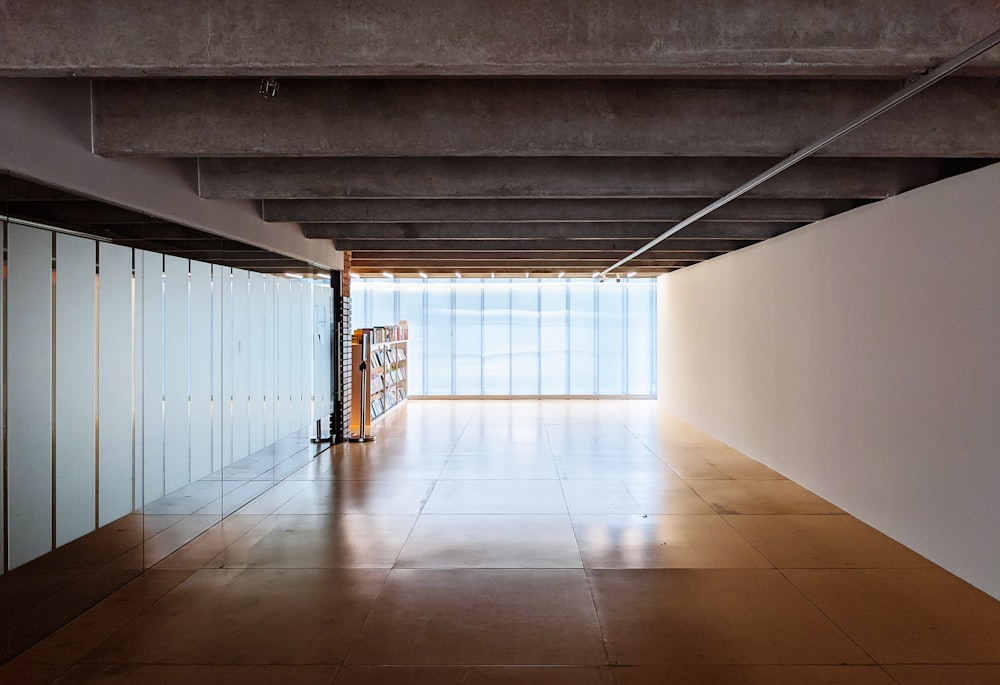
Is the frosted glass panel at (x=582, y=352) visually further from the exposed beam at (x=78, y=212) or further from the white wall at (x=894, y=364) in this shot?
the exposed beam at (x=78, y=212)

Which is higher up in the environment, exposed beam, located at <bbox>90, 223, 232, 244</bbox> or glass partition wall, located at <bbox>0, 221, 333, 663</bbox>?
exposed beam, located at <bbox>90, 223, 232, 244</bbox>

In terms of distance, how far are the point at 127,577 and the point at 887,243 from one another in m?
7.01

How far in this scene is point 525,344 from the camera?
19.1 m

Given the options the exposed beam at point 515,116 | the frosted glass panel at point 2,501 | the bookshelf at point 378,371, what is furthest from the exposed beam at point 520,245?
the frosted glass panel at point 2,501

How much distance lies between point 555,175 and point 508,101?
1.52 m

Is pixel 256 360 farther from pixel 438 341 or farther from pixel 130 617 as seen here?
pixel 438 341

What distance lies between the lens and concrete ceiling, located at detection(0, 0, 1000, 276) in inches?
126

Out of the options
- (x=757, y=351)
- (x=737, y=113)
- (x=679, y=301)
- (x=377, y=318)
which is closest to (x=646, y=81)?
(x=737, y=113)

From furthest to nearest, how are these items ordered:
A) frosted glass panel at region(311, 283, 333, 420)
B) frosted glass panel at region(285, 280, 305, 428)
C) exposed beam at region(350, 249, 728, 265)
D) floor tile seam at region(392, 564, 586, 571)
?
exposed beam at region(350, 249, 728, 265) → frosted glass panel at region(311, 283, 333, 420) → frosted glass panel at region(285, 280, 305, 428) → floor tile seam at region(392, 564, 586, 571)

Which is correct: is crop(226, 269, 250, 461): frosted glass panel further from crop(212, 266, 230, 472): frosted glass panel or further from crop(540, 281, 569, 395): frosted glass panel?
crop(540, 281, 569, 395): frosted glass panel

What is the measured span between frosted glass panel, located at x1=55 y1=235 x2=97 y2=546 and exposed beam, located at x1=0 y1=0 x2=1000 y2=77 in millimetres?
1511

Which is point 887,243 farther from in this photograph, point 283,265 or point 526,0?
point 283,265

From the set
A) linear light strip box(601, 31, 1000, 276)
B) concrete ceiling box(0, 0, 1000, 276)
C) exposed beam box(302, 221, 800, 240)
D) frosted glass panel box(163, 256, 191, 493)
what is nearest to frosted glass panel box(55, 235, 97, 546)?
concrete ceiling box(0, 0, 1000, 276)

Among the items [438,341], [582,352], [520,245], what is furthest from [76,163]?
[582,352]
